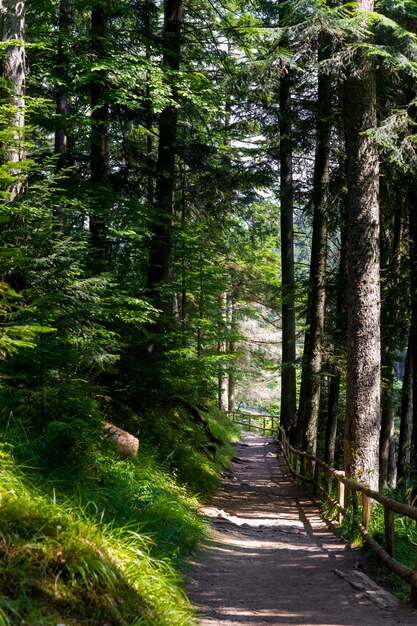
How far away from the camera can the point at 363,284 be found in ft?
33.4

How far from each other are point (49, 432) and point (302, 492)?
9964 millimetres

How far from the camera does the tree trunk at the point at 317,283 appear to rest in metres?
14.7

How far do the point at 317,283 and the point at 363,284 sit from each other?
16.6ft

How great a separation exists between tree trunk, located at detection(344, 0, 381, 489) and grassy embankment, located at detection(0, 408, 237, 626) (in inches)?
134

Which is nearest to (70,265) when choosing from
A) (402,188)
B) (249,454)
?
(402,188)

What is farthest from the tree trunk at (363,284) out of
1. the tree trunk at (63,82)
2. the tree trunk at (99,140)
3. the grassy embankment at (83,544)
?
the tree trunk at (63,82)

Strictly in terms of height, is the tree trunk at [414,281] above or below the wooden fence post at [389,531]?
above

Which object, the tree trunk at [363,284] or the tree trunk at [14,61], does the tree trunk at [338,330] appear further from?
the tree trunk at [14,61]

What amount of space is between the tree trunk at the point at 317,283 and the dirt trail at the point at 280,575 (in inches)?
114

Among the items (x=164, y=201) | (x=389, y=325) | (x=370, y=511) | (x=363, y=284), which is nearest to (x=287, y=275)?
(x=164, y=201)

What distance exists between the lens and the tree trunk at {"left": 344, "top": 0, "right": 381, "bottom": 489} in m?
10.1

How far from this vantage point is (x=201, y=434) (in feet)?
50.3

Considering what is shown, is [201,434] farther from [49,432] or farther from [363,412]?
[49,432]

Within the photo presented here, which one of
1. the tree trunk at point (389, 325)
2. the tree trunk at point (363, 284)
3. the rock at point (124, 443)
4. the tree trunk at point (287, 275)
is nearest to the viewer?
the rock at point (124, 443)
